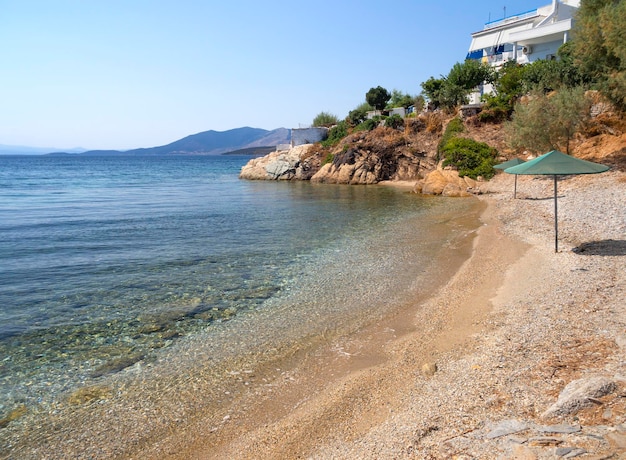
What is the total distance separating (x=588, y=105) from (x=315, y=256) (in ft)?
74.9

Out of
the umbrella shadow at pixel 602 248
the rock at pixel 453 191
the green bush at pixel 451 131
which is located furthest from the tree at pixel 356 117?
the umbrella shadow at pixel 602 248

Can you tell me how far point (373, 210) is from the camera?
27500 millimetres

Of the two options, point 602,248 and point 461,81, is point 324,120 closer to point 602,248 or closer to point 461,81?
point 461,81

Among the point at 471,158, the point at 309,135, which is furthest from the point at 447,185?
the point at 309,135

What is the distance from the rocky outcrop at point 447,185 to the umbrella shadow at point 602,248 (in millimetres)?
18718

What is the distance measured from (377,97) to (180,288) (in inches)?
2168

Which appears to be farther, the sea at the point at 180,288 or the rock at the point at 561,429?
the sea at the point at 180,288

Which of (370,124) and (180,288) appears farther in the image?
(370,124)

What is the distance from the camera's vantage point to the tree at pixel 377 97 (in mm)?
62125

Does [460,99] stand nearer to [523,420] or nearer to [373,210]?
[373,210]

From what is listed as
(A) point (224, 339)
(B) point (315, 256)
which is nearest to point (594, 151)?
(B) point (315, 256)

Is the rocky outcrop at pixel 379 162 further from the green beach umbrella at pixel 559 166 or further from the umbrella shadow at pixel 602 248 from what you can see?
the green beach umbrella at pixel 559 166

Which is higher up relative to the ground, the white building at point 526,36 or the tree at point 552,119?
the white building at point 526,36

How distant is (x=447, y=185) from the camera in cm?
3356
